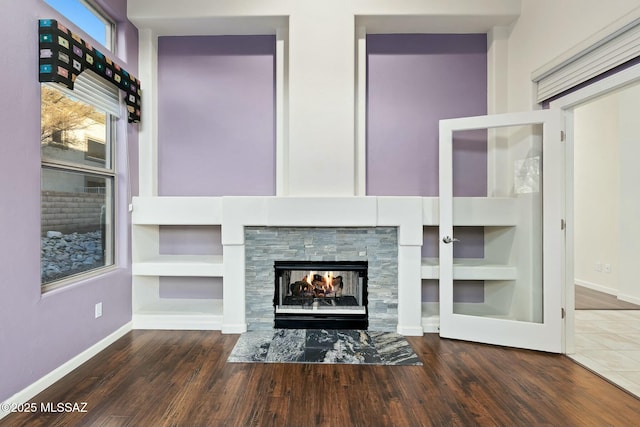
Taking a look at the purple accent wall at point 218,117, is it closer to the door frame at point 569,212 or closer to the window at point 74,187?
the window at point 74,187

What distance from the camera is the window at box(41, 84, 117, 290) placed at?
2293mm

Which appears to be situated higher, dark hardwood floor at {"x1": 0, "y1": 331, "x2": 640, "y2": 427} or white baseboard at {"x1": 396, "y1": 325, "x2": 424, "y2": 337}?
white baseboard at {"x1": 396, "y1": 325, "x2": 424, "y2": 337}

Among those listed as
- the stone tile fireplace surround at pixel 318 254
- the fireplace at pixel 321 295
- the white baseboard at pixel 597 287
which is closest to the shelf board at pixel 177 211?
the stone tile fireplace surround at pixel 318 254

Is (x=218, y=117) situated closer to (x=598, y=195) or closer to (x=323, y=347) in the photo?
(x=323, y=347)

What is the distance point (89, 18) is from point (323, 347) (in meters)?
3.44

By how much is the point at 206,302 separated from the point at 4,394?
5.65 feet

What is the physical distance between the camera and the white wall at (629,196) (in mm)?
4062

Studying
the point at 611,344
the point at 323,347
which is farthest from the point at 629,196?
the point at 323,347

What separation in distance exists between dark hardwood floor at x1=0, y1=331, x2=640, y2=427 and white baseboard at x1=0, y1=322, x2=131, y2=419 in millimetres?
58

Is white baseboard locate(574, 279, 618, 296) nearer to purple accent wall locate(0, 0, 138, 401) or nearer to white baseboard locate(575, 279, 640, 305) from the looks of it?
white baseboard locate(575, 279, 640, 305)

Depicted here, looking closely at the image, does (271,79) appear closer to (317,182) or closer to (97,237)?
(317,182)

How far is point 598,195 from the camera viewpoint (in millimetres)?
4637

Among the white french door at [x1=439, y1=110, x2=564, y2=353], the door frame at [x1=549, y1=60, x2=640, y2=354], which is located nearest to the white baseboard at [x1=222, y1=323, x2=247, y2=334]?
the white french door at [x1=439, y1=110, x2=564, y2=353]

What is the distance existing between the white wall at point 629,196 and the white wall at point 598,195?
10cm
